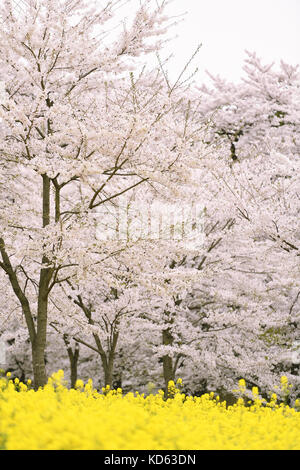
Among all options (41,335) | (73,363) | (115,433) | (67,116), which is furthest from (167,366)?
(115,433)

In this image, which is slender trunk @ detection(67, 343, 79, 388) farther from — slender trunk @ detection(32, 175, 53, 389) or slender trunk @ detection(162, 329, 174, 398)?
slender trunk @ detection(32, 175, 53, 389)

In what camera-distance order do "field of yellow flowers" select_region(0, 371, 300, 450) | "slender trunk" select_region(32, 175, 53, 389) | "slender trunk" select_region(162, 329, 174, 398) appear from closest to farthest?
"field of yellow flowers" select_region(0, 371, 300, 450)
"slender trunk" select_region(32, 175, 53, 389)
"slender trunk" select_region(162, 329, 174, 398)

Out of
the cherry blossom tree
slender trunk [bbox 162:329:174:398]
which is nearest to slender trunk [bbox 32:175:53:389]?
the cherry blossom tree

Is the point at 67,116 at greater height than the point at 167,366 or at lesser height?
greater

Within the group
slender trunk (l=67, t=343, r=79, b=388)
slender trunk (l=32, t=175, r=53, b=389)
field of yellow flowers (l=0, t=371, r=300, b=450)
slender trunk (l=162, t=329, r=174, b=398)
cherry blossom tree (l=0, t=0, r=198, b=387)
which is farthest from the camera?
slender trunk (l=67, t=343, r=79, b=388)

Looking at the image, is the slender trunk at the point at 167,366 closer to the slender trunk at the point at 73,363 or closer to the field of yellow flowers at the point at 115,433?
the slender trunk at the point at 73,363

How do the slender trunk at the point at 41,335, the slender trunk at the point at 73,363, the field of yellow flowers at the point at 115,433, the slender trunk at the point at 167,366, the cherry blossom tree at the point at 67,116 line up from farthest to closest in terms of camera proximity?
the slender trunk at the point at 73,363 → the slender trunk at the point at 167,366 → the slender trunk at the point at 41,335 → the cherry blossom tree at the point at 67,116 → the field of yellow flowers at the point at 115,433

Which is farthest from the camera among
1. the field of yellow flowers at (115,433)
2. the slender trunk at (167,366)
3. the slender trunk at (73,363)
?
the slender trunk at (73,363)

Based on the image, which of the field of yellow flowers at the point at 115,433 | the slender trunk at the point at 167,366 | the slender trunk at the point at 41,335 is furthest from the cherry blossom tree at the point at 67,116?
the slender trunk at the point at 167,366

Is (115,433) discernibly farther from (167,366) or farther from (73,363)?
(73,363)

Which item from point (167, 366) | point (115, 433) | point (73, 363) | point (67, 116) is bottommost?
point (115, 433)

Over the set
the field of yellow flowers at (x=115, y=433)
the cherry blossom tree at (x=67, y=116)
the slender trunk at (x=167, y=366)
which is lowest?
the field of yellow flowers at (x=115, y=433)

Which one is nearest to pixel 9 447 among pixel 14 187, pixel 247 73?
pixel 14 187

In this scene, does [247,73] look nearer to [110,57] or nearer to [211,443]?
[110,57]
